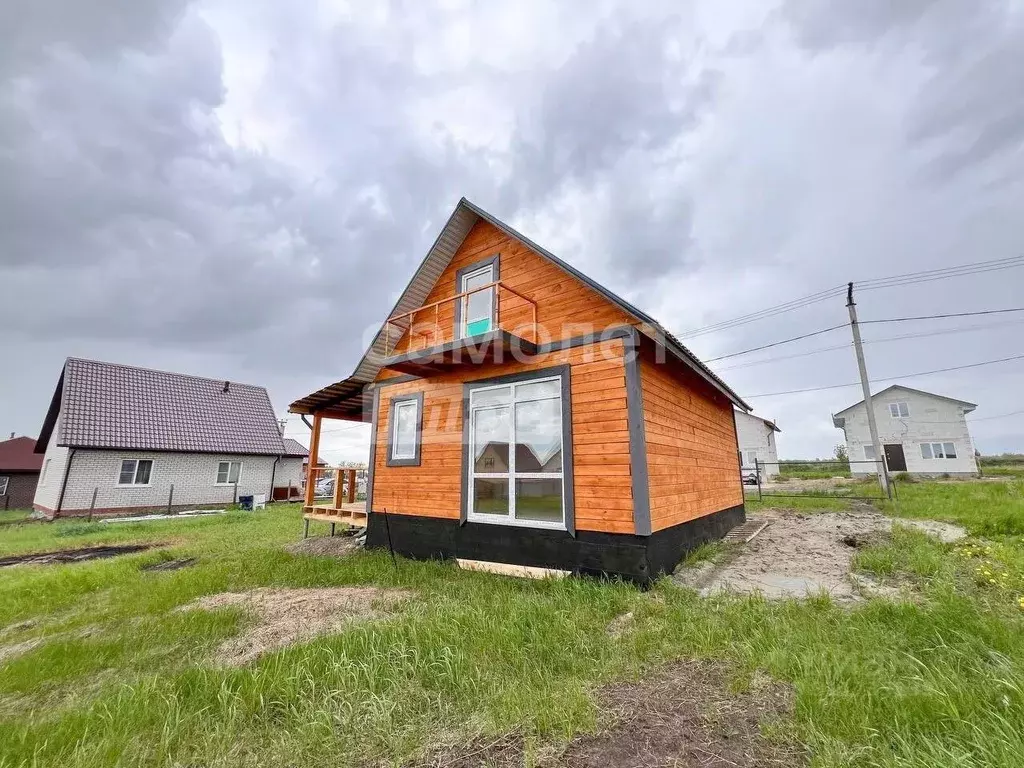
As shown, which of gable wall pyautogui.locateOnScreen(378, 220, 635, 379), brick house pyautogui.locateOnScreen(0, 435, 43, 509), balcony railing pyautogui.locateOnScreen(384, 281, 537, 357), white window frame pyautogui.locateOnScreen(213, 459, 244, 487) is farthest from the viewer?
brick house pyautogui.locateOnScreen(0, 435, 43, 509)

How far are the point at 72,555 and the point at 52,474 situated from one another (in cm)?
1401

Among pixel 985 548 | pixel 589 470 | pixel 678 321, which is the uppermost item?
pixel 678 321

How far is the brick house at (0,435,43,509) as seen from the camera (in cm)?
2591

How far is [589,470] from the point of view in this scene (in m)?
6.18

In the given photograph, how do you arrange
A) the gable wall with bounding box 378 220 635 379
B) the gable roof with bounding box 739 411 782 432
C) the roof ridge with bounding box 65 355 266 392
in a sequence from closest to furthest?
1. the gable wall with bounding box 378 220 635 379
2. the roof ridge with bounding box 65 355 266 392
3. the gable roof with bounding box 739 411 782 432

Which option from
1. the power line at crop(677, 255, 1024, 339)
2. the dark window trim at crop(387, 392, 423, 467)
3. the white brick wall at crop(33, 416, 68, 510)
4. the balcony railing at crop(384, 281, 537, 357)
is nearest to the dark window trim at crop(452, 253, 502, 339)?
the balcony railing at crop(384, 281, 537, 357)

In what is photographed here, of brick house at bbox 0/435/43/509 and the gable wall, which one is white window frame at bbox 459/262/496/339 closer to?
the gable wall

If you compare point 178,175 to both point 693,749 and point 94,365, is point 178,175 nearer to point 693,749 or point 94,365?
point 94,365

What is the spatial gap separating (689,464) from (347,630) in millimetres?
6384

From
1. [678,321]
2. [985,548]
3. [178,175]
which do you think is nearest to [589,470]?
[985,548]

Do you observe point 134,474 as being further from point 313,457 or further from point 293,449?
point 313,457

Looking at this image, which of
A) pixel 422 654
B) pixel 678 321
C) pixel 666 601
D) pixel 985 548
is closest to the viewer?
pixel 422 654

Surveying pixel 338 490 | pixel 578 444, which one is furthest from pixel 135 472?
pixel 578 444

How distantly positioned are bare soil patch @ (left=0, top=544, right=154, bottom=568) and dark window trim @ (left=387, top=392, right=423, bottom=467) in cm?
752
